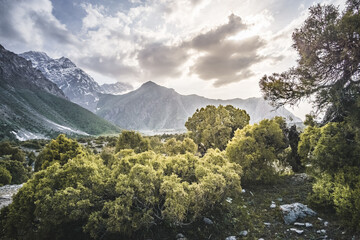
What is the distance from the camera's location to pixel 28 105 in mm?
167250

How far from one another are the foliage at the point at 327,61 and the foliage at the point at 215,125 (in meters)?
17.1

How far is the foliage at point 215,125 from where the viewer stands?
28.7m

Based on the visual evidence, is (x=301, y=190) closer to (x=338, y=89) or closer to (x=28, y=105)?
(x=338, y=89)

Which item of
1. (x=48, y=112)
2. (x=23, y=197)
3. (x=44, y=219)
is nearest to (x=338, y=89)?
(x=44, y=219)

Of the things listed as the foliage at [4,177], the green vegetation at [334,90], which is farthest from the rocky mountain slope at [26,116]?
the green vegetation at [334,90]

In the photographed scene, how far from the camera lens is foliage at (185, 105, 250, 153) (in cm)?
2873

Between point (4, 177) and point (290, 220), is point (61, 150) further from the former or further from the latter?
point (290, 220)

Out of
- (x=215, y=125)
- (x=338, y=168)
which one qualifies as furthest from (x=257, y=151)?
(x=215, y=125)

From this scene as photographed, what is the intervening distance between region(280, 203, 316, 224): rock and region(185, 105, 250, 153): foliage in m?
17.5

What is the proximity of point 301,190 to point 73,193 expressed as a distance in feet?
53.4

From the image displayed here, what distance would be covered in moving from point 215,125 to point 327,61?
19.9 meters

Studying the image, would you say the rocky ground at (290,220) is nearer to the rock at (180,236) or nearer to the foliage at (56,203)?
the rock at (180,236)

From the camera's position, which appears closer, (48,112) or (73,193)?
(73,193)

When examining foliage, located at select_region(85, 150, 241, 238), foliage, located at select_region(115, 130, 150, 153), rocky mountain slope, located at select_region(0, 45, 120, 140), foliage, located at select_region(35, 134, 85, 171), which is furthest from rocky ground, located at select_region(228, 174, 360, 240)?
rocky mountain slope, located at select_region(0, 45, 120, 140)
